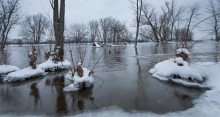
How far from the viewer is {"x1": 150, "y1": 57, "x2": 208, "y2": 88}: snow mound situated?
681 cm

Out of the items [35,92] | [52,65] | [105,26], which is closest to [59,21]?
[52,65]

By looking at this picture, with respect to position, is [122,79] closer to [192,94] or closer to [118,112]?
[192,94]

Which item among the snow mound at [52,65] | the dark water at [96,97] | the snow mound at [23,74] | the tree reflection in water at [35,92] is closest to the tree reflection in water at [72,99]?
the dark water at [96,97]

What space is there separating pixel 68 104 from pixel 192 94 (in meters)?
3.43

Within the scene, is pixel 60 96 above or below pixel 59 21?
below

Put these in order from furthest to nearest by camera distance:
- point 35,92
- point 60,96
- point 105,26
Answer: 1. point 105,26
2. point 35,92
3. point 60,96

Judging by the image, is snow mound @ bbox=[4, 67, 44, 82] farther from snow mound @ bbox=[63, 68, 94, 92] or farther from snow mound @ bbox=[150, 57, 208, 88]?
snow mound @ bbox=[150, 57, 208, 88]

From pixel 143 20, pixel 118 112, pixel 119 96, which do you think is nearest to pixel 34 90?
pixel 119 96

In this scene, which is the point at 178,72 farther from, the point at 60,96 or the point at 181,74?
the point at 60,96

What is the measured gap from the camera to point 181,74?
7.13 m

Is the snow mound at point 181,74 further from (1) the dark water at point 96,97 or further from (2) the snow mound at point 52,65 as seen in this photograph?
(2) the snow mound at point 52,65

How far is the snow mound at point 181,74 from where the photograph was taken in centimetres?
681

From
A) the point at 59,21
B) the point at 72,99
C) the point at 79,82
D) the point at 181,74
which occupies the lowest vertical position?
the point at 72,99

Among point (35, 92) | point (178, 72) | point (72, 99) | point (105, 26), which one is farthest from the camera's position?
point (105, 26)
